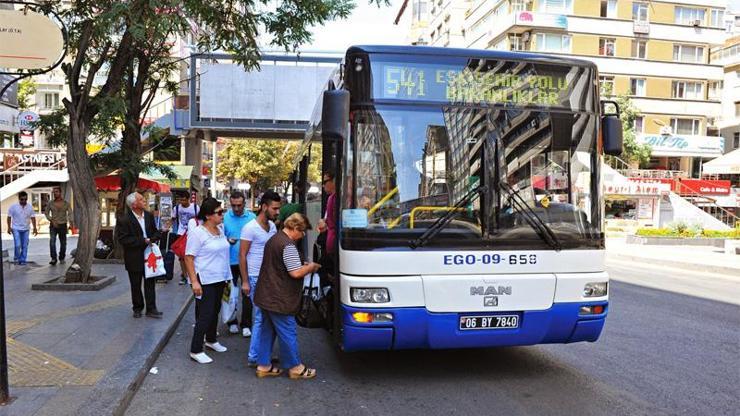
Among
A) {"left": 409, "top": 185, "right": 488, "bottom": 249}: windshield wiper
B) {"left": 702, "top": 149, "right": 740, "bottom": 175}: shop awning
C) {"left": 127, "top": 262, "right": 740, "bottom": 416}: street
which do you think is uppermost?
{"left": 702, "top": 149, "right": 740, "bottom": 175}: shop awning

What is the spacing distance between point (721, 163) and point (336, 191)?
18.0 meters

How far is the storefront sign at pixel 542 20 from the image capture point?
1861 inches

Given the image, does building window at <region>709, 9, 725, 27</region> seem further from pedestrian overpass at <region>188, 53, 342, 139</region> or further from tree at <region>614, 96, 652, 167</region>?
pedestrian overpass at <region>188, 53, 342, 139</region>

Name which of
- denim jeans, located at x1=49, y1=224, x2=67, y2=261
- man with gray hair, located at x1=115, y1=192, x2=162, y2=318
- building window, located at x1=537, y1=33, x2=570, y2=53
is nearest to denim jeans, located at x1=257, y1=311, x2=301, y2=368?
man with gray hair, located at x1=115, y1=192, x2=162, y2=318

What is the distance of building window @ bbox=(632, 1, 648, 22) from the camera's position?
5062 centimetres

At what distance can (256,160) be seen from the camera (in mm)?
51031

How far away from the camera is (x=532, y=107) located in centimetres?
553

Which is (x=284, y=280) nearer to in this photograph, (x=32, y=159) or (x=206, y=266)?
(x=206, y=266)

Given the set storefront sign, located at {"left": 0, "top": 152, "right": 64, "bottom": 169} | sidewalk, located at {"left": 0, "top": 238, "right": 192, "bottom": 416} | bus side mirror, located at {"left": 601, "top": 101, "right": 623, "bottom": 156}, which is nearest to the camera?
sidewalk, located at {"left": 0, "top": 238, "right": 192, "bottom": 416}

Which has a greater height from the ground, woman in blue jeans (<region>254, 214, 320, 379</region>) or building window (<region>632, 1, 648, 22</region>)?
building window (<region>632, 1, 648, 22</region>)

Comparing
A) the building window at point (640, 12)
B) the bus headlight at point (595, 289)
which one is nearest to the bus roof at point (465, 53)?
the bus headlight at point (595, 289)

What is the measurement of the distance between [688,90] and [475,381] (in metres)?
54.3

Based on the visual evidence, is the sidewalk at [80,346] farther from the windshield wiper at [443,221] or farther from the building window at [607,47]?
the building window at [607,47]

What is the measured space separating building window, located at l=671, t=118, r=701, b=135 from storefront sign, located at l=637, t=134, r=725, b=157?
148cm
